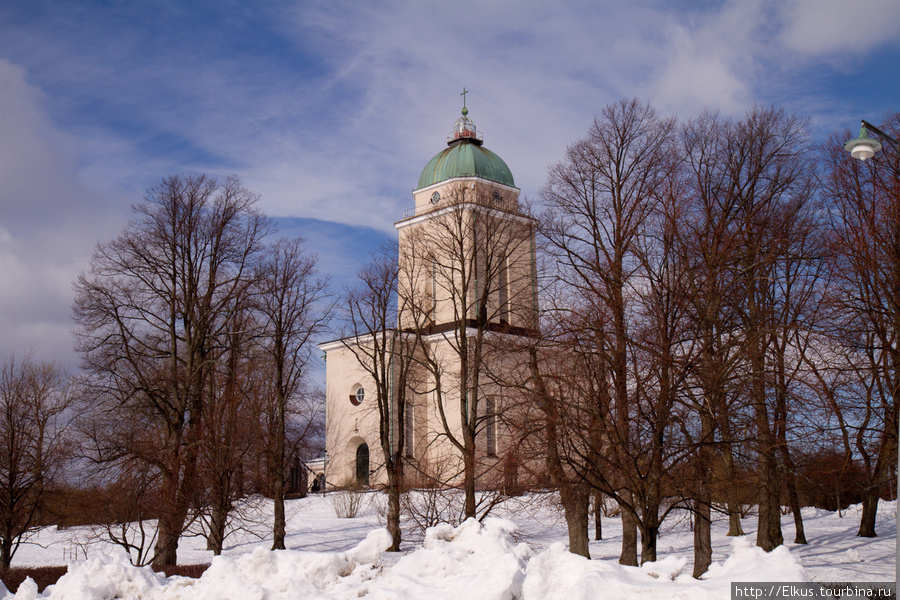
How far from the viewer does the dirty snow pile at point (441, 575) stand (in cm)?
820

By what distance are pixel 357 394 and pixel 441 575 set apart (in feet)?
115

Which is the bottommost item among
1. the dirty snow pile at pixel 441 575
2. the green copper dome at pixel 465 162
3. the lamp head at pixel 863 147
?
the dirty snow pile at pixel 441 575

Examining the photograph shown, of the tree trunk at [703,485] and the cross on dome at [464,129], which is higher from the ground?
the cross on dome at [464,129]

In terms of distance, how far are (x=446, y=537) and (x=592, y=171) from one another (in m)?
10.3

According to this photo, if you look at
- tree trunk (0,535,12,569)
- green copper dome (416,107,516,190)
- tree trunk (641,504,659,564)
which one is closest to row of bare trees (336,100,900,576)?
tree trunk (641,504,659,564)

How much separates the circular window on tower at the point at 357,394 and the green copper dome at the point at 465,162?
37.7 feet

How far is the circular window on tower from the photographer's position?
4441 centimetres

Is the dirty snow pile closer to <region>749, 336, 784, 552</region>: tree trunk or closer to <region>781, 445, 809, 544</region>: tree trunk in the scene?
<region>749, 336, 784, 552</region>: tree trunk

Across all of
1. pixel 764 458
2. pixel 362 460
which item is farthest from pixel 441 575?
pixel 362 460

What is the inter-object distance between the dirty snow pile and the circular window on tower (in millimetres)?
32615

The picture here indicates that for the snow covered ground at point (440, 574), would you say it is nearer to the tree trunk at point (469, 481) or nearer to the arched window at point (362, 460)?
the tree trunk at point (469, 481)

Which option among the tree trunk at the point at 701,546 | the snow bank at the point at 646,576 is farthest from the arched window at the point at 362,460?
the snow bank at the point at 646,576

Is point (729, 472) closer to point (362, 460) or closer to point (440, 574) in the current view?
point (440, 574)

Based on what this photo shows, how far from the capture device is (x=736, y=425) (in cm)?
1467
